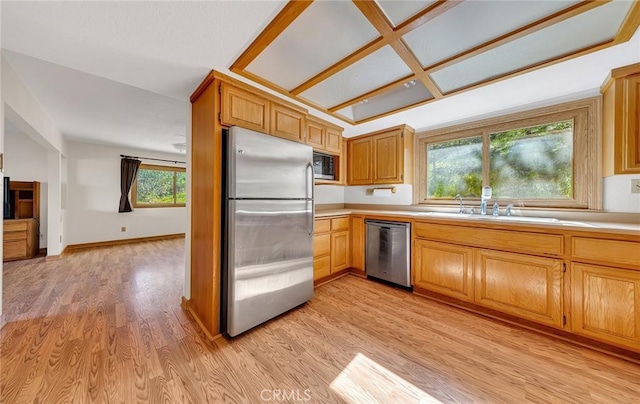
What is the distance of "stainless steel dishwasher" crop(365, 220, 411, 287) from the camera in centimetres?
278

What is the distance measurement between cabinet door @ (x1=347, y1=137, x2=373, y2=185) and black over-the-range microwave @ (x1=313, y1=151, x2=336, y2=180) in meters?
0.47

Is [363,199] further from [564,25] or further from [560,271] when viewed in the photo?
[564,25]

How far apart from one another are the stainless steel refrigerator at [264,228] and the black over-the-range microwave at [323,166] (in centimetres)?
64

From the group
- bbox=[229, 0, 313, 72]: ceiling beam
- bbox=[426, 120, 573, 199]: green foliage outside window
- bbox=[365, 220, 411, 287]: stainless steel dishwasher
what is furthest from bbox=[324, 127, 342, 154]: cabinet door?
bbox=[229, 0, 313, 72]: ceiling beam

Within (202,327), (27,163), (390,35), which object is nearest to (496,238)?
(390,35)

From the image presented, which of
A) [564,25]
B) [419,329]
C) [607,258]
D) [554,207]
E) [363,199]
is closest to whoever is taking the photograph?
[564,25]

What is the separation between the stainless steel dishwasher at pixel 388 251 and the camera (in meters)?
2.78

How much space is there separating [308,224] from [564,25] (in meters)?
2.28

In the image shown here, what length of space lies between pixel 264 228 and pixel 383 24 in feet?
5.42

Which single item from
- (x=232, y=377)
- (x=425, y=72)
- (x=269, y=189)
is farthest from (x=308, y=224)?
(x=425, y=72)

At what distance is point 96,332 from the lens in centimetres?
191

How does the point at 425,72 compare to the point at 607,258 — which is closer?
the point at 607,258

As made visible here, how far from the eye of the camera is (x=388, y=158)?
132 inches

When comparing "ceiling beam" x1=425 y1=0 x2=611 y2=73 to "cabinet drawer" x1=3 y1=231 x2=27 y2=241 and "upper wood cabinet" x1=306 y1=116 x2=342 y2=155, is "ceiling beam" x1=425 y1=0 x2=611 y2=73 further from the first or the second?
"cabinet drawer" x1=3 y1=231 x2=27 y2=241
